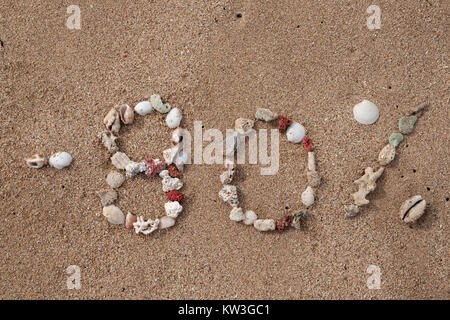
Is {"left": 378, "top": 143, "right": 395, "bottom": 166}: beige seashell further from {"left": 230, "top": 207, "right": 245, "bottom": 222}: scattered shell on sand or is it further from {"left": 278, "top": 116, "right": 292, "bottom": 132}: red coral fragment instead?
{"left": 230, "top": 207, "right": 245, "bottom": 222}: scattered shell on sand

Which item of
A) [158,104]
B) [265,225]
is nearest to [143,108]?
[158,104]

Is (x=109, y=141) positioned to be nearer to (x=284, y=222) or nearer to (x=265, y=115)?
(x=265, y=115)

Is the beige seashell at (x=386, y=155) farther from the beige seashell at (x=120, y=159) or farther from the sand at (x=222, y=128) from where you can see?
the beige seashell at (x=120, y=159)

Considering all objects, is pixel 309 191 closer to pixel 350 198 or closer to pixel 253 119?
pixel 350 198

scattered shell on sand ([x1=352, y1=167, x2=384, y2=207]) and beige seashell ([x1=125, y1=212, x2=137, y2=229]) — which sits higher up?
scattered shell on sand ([x1=352, y1=167, x2=384, y2=207])

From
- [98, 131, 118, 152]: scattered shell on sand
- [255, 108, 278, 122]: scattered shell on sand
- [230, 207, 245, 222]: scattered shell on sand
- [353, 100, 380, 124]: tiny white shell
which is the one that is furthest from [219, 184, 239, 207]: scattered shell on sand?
[353, 100, 380, 124]: tiny white shell
